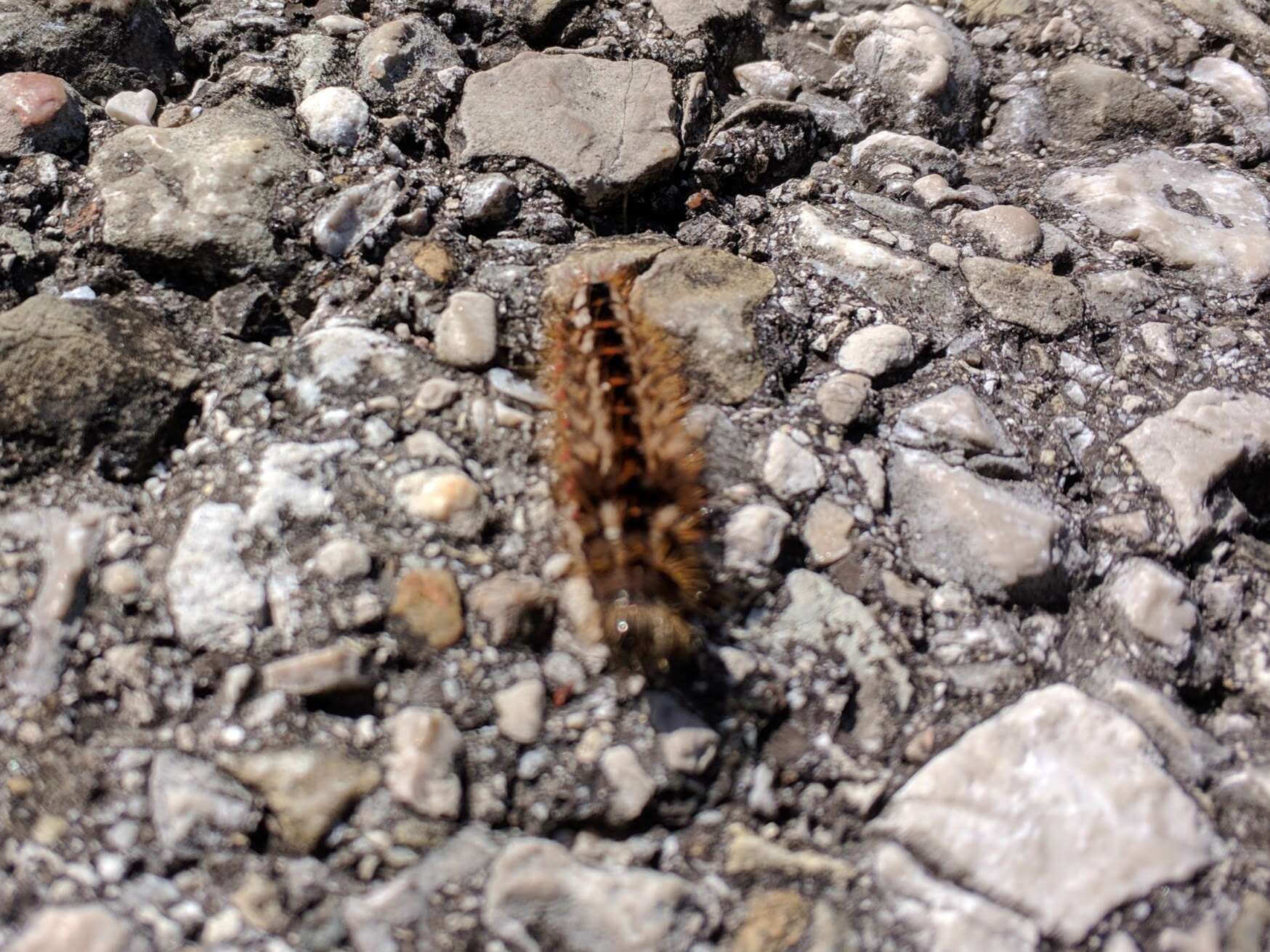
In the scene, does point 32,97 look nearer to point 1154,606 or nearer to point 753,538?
point 753,538

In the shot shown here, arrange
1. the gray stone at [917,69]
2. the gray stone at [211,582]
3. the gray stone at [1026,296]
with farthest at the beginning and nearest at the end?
the gray stone at [917,69] → the gray stone at [1026,296] → the gray stone at [211,582]

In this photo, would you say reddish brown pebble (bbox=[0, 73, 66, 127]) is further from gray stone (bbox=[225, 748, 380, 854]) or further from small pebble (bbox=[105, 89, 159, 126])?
gray stone (bbox=[225, 748, 380, 854])

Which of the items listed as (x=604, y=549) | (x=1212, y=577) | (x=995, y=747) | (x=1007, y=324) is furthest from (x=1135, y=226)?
(x=604, y=549)

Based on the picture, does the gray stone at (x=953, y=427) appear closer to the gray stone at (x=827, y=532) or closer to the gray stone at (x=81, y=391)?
the gray stone at (x=827, y=532)

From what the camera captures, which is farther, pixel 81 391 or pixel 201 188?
pixel 201 188

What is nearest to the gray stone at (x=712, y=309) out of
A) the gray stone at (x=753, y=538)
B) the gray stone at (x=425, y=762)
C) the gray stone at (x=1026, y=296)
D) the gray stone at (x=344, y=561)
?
the gray stone at (x=753, y=538)

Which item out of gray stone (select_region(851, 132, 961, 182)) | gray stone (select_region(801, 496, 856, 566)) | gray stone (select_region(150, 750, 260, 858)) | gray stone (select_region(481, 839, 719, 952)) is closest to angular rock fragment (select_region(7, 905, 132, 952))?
gray stone (select_region(150, 750, 260, 858))

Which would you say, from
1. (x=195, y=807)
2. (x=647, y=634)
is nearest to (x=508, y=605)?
(x=647, y=634)

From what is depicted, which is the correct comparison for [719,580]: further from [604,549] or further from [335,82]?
[335,82]
